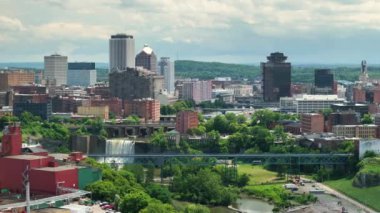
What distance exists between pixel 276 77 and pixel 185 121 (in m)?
42.6

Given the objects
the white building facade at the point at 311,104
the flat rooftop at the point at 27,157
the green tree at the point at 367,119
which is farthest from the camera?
the white building facade at the point at 311,104

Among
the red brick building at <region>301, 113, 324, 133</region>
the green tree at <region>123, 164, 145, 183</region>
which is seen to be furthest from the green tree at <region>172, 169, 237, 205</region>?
the red brick building at <region>301, 113, 324, 133</region>

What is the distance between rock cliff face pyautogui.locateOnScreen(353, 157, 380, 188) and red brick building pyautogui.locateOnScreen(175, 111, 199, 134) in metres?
30.3

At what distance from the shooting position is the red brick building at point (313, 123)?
259 feet

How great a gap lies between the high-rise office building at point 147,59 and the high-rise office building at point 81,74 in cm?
2660

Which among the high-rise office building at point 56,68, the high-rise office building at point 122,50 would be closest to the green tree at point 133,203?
the high-rise office building at point 122,50

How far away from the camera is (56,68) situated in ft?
546

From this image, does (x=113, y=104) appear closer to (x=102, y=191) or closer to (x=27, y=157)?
(x=27, y=157)

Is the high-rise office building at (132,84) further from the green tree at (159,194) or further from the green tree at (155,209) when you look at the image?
the green tree at (155,209)

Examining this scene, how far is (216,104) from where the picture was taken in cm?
12725

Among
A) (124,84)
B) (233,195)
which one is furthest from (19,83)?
(233,195)

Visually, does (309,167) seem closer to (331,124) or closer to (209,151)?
(209,151)

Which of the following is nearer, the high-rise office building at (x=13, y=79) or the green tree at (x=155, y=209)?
the green tree at (x=155, y=209)

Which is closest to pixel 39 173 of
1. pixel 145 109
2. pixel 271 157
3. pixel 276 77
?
pixel 271 157
